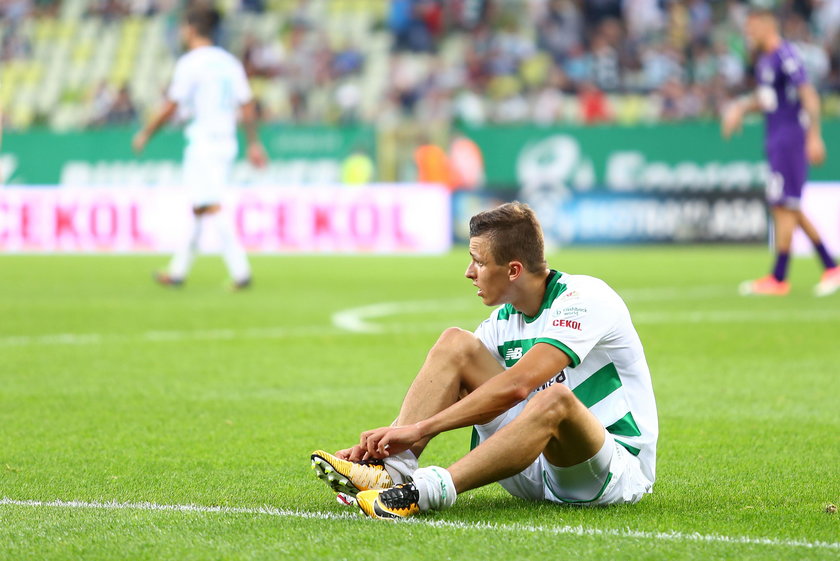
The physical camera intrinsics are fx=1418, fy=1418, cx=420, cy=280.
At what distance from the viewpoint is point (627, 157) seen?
24.9 metres

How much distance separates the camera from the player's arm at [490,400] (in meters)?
4.77

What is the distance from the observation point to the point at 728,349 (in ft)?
33.6

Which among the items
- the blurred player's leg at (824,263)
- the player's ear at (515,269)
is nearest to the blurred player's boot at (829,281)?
the blurred player's leg at (824,263)

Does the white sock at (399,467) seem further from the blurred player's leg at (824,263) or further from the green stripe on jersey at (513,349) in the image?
the blurred player's leg at (824,263)

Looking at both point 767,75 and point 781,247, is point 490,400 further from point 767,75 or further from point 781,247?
point 767,75

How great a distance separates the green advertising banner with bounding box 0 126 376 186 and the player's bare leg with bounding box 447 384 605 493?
69.7 feet

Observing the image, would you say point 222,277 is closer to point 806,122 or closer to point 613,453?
point 806,122

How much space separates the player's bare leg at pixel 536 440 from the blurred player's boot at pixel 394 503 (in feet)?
0.52

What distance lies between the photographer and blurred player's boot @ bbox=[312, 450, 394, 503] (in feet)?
15.5

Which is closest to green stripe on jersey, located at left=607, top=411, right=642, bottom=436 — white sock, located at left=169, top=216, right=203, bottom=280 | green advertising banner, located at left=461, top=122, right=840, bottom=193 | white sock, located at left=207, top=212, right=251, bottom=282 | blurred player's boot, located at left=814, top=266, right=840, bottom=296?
blurred player's boot, located at left=814, top=266, right=840, bottom=296

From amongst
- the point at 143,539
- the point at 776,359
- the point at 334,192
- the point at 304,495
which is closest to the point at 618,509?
the point at 304,495

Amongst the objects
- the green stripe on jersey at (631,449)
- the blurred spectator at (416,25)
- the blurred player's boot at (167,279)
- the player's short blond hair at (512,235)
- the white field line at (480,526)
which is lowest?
the blurred player's boot at (167,279)

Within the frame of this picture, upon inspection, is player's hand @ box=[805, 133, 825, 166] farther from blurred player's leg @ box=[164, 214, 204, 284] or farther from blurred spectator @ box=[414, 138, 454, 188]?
blurred spectator @ box=[414, 138, 454, 188]

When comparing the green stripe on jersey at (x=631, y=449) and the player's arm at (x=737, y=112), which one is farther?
the player's arm at (x=737, y=112)
